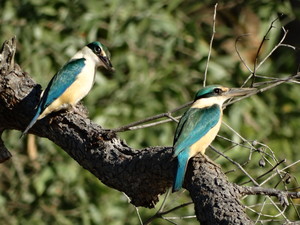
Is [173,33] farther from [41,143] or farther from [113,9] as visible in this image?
[41,143]

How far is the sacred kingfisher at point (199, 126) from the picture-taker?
380 cm

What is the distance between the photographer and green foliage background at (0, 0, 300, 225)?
21.1ft

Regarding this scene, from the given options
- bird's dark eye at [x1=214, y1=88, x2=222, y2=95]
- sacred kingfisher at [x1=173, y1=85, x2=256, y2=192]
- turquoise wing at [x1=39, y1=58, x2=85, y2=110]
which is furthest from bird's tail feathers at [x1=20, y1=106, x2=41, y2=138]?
bird's dark eye at [x1=214, y1=88, x2=222, y2=95]

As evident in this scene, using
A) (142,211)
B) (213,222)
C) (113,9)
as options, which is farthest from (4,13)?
(213,222)

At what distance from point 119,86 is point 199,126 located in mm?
2540

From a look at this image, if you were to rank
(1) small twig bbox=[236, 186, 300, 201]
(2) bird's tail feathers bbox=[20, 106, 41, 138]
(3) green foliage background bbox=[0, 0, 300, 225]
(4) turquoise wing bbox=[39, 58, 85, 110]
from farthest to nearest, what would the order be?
(3) green foliage background bbox=[0, 0, 300, 225]
(4) turquoise wing bbox=[39, 58, 85, 110]
(2) bird's tail feathers bbox=[20, 106, 41, 138]
(1) small twig bbox=[236, 186, 300, 201]

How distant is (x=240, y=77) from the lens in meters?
6.75

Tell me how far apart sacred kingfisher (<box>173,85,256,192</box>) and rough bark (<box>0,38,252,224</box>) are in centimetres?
7

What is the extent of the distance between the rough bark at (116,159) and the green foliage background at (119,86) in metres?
1.58

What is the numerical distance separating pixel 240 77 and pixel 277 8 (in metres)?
0.69

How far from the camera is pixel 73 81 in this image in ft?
17.5

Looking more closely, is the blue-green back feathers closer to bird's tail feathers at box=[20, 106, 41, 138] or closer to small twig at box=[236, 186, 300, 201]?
bird's tail feathers at box=[20, 106, 41, 138]

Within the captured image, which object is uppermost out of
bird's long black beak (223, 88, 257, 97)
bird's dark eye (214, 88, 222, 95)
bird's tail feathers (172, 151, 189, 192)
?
bird's tail feathers (172, 151, 189, 192)

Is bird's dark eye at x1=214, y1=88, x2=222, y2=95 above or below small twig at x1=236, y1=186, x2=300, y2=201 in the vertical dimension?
below
